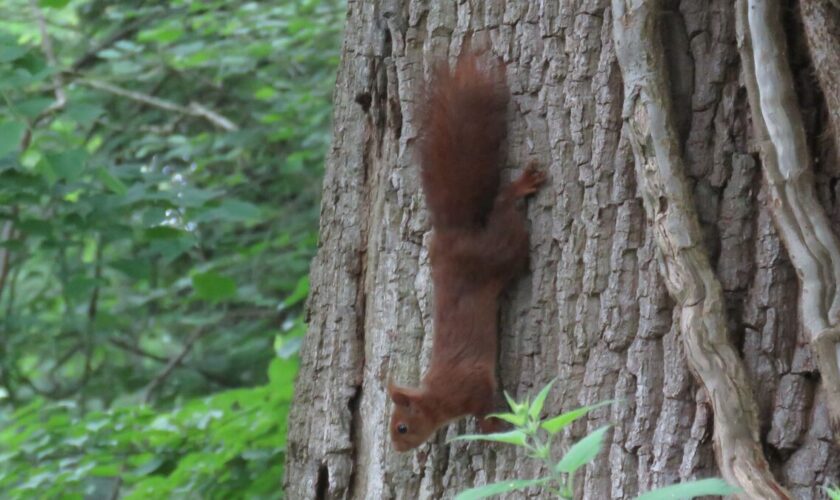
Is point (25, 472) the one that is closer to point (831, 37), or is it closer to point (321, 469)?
point (321, 469)

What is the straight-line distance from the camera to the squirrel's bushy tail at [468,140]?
4.96ft

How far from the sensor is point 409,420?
1.59m

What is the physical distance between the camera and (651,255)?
1336mm

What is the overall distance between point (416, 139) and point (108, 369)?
3.13 m

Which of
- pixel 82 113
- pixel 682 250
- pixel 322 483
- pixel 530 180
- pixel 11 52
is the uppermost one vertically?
pixel 11 52

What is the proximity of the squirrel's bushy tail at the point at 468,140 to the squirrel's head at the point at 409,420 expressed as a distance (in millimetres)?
278

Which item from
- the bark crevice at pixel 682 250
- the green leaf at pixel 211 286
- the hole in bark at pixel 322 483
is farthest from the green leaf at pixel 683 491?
the green leaf at pixel 211 286

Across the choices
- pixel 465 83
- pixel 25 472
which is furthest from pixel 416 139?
pixel 25 472

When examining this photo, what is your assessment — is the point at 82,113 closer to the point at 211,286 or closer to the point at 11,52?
the point at 11,52

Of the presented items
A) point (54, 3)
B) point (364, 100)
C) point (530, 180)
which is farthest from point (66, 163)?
point (530, 180)

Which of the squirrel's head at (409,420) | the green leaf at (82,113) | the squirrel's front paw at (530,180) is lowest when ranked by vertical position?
the squirrel's head at (409,420)

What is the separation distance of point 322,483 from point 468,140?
68cm

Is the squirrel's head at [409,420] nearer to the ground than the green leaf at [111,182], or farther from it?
nearer to the ground

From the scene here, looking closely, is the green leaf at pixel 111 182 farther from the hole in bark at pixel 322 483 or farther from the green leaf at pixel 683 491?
the green leaf at pixel 683 491
